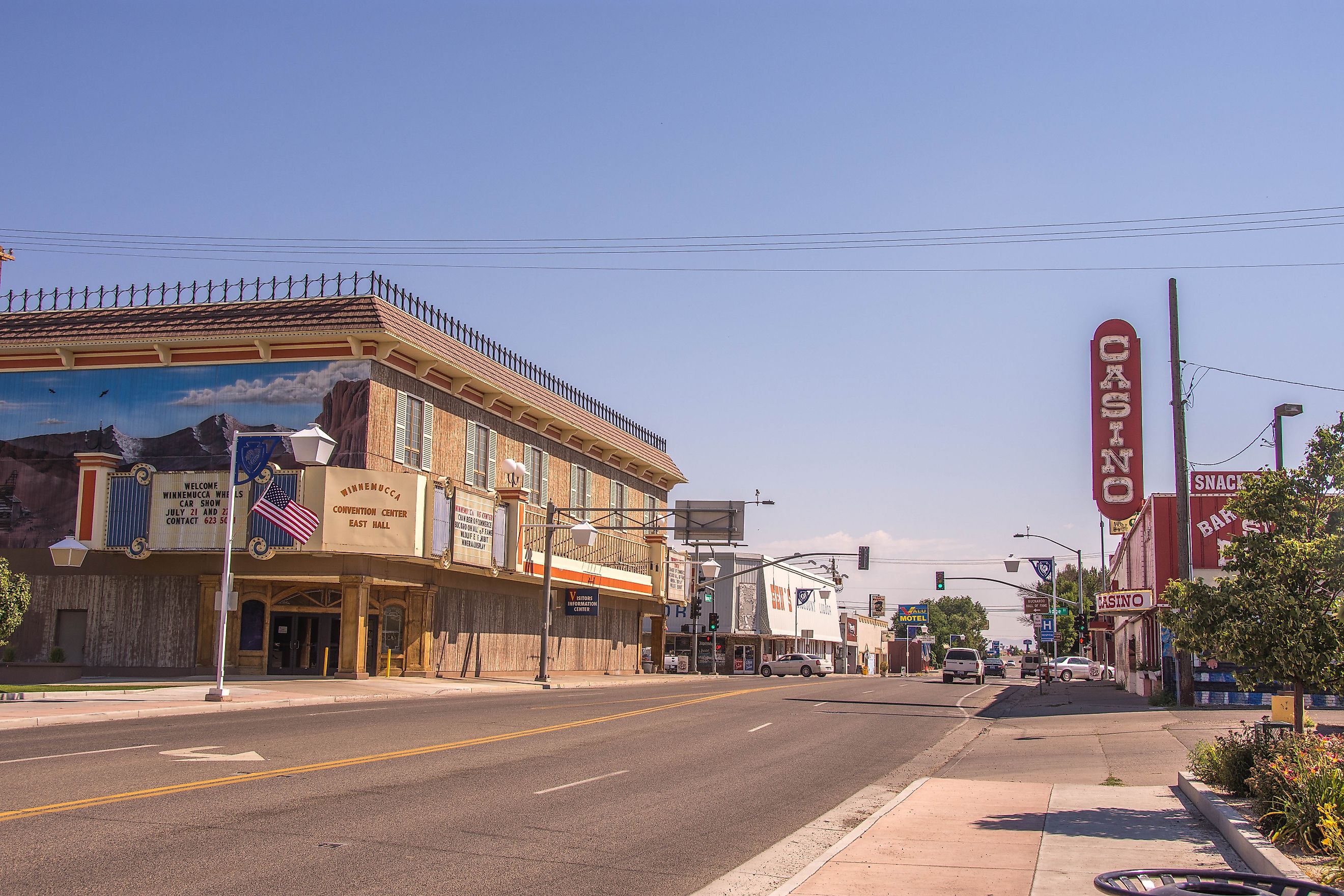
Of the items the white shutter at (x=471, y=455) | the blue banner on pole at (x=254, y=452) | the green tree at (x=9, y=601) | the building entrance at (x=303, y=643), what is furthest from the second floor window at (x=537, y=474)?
the green tree at (x=9, y=601)

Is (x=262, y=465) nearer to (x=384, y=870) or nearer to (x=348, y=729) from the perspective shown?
(x=348, y=729)

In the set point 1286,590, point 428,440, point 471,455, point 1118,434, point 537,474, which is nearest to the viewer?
point 1286,590

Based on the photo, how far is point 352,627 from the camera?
1384 inches

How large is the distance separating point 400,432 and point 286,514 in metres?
7.55

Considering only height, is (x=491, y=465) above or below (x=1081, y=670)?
above

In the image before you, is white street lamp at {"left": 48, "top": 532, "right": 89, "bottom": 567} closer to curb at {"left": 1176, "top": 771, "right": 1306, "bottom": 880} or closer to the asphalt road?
the asphalt road

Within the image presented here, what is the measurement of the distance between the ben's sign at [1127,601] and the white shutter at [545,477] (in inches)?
883

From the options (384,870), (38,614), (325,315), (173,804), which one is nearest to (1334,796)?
(384,870)

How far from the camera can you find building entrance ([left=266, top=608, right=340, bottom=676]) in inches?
1439

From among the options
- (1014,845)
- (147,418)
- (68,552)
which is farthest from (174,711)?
(1014,845)

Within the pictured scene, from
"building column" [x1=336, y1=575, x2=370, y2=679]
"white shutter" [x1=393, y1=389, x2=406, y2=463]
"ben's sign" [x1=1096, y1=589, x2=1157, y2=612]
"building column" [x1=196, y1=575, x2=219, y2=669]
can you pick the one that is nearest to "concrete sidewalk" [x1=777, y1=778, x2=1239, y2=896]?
"ben's sign" [x1=1096, y1=589, x2=1157, y2=612]

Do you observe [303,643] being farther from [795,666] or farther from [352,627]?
[795,666]

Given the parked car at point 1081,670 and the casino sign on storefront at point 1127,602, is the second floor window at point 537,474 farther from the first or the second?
the parked car at point 1081,670

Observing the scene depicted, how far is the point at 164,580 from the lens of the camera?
35562 millimetres
